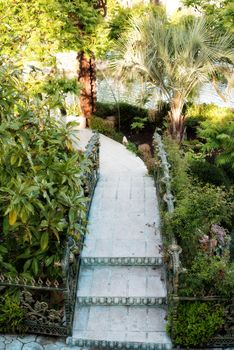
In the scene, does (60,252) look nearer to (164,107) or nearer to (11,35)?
(11,35)

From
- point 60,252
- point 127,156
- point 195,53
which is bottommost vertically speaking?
point 127,156

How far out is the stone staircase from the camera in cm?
636

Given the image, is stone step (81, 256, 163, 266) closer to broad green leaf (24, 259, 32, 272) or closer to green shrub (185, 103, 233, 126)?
broad green leaf (24, 259, 32, 272)

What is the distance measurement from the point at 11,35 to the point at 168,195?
20.3ft

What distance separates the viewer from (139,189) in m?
9.70

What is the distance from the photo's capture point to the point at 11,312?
20.7 ft

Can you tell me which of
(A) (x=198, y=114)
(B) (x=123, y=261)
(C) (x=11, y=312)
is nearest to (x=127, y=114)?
(A) (x=198, y=114)

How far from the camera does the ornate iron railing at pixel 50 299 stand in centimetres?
615

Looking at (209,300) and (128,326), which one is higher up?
(209,300)

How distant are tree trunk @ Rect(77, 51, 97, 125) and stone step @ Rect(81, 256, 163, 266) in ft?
26.7

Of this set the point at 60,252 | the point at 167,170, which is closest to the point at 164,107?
the point at 167,170

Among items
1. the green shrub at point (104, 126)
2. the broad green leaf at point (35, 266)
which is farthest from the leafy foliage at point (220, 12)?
the broad green leaf at point (35, 266)

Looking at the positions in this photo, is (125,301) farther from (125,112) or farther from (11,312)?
(125,112)

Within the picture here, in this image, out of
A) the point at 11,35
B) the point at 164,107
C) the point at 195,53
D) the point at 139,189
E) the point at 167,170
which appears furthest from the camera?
the point at 164,107
